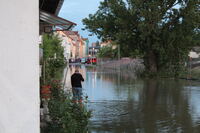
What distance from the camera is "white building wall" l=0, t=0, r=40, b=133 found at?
15.0ft

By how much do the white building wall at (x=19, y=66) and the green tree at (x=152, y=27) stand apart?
1066 inches

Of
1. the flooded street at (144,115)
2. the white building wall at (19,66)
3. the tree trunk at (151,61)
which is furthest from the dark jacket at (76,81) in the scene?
the tree trunk at (151,61)

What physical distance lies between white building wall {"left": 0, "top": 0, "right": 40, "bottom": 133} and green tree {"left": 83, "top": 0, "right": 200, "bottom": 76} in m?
27.1

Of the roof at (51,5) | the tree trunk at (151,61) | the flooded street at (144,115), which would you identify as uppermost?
the roof at (51,5)

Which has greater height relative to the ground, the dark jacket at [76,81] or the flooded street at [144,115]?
the dark jacket at [76,81]

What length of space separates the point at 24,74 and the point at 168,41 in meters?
29.6

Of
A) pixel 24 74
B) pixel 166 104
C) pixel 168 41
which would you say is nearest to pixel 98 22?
pixel 168 41

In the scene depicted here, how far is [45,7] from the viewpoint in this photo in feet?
37.9

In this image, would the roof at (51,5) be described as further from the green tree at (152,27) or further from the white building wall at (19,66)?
the green tree at (152,27)

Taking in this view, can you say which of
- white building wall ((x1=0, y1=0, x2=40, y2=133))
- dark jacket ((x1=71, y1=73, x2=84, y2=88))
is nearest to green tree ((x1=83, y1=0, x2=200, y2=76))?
dark jacket ((x1=71, y1=73, x2=84, y2=88))

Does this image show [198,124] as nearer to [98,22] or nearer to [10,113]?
[10,113]

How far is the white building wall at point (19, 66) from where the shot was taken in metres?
4.58

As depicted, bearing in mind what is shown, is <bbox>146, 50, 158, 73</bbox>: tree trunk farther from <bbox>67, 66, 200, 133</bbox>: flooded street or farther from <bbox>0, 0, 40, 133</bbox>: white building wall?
<bbox>0, 0, 40, 133</bbox>: white building wall

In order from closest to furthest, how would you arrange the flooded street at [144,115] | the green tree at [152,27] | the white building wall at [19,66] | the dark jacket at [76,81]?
the white building wall at [19,66], the flooded street at [144,115], the dark jacket at [76,81], the green tree at [152,27]
